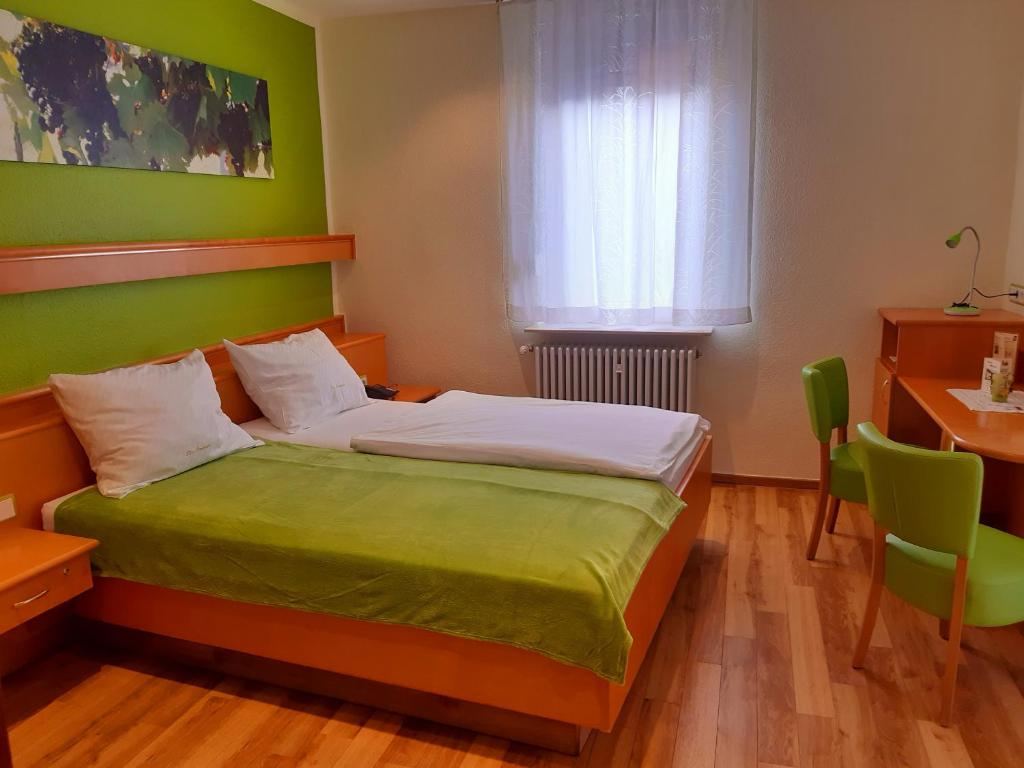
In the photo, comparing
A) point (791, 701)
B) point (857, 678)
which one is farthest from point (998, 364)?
point (791, 701)

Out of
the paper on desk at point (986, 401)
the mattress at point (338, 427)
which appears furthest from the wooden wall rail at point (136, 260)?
the paper on desk at point (986, 401)

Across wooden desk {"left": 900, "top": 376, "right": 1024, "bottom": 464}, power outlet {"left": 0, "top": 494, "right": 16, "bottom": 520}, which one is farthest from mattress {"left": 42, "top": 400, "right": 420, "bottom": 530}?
wooden desk {"left": 900, "top": 376, "right": 1024, "bottom": 464}

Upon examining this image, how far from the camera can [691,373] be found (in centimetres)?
407

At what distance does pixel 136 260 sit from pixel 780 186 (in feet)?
9.58

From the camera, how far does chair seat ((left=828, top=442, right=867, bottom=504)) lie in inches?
125

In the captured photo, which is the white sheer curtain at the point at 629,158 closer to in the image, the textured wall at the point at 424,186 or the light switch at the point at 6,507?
the textured wall at the point at 424,186

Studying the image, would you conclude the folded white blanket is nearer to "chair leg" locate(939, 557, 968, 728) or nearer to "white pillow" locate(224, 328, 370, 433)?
"white pillow" locate(224, 328, 370, 433)

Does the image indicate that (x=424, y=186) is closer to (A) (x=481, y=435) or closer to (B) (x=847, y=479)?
(A) (x=481, y=435)

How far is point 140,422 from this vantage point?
2.77 m

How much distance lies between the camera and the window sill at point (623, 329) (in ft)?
13.3

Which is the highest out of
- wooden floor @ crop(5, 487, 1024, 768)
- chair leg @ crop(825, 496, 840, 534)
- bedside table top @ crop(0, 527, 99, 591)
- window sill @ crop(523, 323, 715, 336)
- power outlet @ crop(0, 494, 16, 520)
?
window sill @ crop(523, 323, 715, 336)

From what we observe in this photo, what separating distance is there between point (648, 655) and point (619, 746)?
484 mm

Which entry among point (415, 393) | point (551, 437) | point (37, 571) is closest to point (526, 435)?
point (551, 437)

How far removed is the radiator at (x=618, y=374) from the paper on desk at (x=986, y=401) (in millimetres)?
1314
